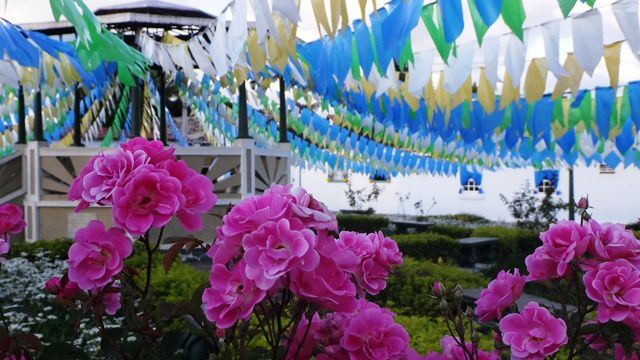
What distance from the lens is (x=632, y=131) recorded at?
23.4 feet

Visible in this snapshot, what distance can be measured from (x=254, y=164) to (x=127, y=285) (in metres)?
7.89

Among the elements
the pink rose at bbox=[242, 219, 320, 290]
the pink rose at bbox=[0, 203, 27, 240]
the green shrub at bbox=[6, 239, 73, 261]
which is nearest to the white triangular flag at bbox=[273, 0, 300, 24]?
the pink rose at bbox=[0, 203, 27, 240]

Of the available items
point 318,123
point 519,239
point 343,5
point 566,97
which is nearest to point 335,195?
point 318,123

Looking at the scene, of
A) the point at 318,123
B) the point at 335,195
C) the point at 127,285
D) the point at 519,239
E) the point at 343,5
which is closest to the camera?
the point at 127,285

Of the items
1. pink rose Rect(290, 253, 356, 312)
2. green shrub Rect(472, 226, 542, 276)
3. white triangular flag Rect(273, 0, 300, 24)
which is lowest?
green shrub Rect(472, 226, 542, 276)

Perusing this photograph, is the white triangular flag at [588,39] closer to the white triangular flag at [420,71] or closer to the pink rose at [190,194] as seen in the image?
the white triangular flag at [420,71]

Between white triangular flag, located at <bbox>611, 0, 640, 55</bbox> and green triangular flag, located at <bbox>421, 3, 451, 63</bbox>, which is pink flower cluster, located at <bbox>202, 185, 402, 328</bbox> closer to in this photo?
green triangular flag, located at <bbox>421, 3, 451, 63</bbox>

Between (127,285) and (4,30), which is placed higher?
(4,30)

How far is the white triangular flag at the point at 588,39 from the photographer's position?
3320 millimetres

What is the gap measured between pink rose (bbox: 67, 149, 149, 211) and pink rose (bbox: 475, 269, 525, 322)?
0.66m

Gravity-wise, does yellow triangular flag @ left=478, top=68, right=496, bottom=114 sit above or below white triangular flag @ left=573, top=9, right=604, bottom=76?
below

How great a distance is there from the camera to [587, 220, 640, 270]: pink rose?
1043mm

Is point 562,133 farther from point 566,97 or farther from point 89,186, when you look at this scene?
point 89,186

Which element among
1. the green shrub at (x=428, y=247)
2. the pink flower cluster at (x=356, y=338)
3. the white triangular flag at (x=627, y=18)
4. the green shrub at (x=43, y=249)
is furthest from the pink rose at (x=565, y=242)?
the green shrub at (x=428, y=247)
